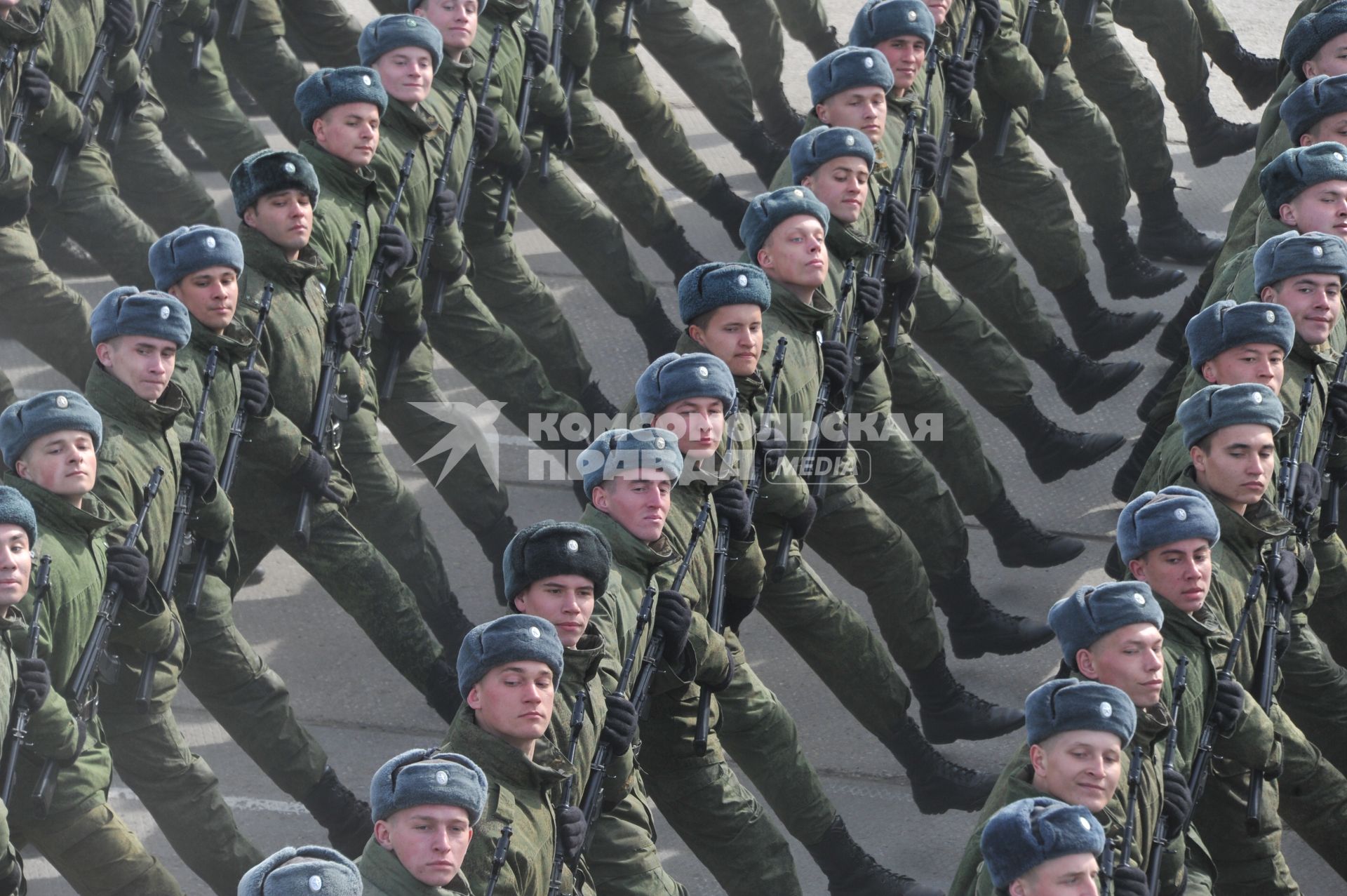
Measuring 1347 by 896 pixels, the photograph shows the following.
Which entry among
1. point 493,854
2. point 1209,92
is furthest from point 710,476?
point 1209,92

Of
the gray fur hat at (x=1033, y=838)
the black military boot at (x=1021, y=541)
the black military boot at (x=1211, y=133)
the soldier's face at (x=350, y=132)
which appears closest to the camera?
the gray fur hat at (x=1033, y=838)

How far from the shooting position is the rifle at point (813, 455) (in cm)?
798

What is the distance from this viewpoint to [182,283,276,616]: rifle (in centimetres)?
753

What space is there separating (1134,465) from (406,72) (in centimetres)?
304

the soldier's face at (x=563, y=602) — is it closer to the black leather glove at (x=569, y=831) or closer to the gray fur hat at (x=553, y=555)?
the gray fur hat at (x=553, y=555)

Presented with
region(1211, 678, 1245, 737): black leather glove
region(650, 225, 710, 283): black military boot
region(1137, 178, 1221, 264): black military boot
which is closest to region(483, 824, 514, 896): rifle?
region(1211, 678, 1245, 737): black leather glove

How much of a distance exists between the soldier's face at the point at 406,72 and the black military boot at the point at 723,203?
2246 millimetres

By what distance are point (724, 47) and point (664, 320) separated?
55.6 inches

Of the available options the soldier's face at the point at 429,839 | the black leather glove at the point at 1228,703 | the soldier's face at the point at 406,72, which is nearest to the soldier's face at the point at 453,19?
the soldier's face at the point at 406,72

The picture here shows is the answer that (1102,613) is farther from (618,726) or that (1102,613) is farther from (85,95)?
(85,95)

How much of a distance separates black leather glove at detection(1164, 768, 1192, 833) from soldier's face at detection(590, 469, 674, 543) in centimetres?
154

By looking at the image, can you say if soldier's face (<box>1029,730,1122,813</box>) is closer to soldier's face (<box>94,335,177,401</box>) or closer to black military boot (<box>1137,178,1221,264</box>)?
soldier's face (<box>94,335,177,401</box>)

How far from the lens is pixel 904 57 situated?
940 centimetres

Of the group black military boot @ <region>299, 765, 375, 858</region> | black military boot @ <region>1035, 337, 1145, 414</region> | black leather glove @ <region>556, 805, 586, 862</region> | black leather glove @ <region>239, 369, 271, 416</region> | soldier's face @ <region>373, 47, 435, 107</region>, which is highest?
soldier's face @ <region>373, 47, 435, 107</region>
